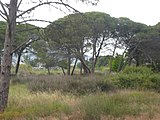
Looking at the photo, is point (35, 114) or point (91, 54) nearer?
point (35, 114)

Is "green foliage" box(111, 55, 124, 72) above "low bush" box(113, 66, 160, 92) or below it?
above

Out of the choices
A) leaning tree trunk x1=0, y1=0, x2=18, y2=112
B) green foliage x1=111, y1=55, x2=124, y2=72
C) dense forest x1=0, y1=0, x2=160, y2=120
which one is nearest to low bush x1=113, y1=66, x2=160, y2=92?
dense forest x1=0, y1=0, x2=160, y2=120

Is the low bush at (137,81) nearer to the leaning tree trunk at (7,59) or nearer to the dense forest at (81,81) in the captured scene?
the dense forest at (81,81)

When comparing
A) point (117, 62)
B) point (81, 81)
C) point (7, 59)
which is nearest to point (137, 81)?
point (81, 81)

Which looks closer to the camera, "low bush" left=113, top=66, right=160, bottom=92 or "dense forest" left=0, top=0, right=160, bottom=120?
"dense forest" left=0, top=0, right=160, bottom=120

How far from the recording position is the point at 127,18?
4191 centimetres

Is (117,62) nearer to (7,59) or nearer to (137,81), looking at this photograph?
(137,81)

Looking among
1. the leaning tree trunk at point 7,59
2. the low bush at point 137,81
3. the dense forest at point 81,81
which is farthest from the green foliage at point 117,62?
the leaning tree trunk at point 7,59

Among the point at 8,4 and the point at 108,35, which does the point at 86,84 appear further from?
the point at 108,35

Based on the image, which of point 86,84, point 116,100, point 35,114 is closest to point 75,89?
point 86,84

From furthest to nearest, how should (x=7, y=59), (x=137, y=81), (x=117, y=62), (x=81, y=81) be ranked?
(x=117, y=62) < (x=137, y=81) < (x=81, y=81) < (x=7, y=59)

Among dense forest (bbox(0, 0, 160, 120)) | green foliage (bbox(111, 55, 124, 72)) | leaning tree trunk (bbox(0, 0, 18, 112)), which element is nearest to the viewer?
dense forest (bbox(0, 0, 160, 120))

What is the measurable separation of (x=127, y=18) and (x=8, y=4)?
33.7 metres

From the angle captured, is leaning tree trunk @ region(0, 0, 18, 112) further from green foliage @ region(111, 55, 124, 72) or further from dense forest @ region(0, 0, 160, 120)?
green foliage @ region(111, 55, 124, 72)
